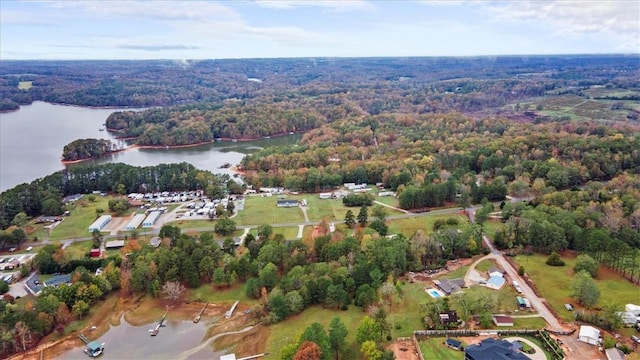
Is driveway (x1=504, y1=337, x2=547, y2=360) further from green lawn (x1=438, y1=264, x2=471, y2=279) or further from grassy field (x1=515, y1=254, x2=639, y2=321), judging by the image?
green lawn (x1=438, y1=264, x2=471, y2=279)

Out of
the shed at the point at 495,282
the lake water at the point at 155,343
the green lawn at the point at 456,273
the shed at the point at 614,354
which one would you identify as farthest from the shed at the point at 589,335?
the lake water at the point at 155,343

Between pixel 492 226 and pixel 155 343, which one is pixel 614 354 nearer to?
pixel 492 226

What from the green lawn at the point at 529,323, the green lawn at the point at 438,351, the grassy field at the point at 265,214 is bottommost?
the grassy field at the point at 265,214

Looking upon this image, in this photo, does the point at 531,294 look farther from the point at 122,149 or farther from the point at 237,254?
the point at 122,149

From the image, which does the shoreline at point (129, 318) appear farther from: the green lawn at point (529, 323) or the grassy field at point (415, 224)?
the grassy field at point (415, 224)

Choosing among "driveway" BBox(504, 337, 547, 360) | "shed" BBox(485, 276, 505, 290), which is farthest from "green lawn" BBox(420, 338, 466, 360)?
"shed" BBox(485, 276, 505, 290)
